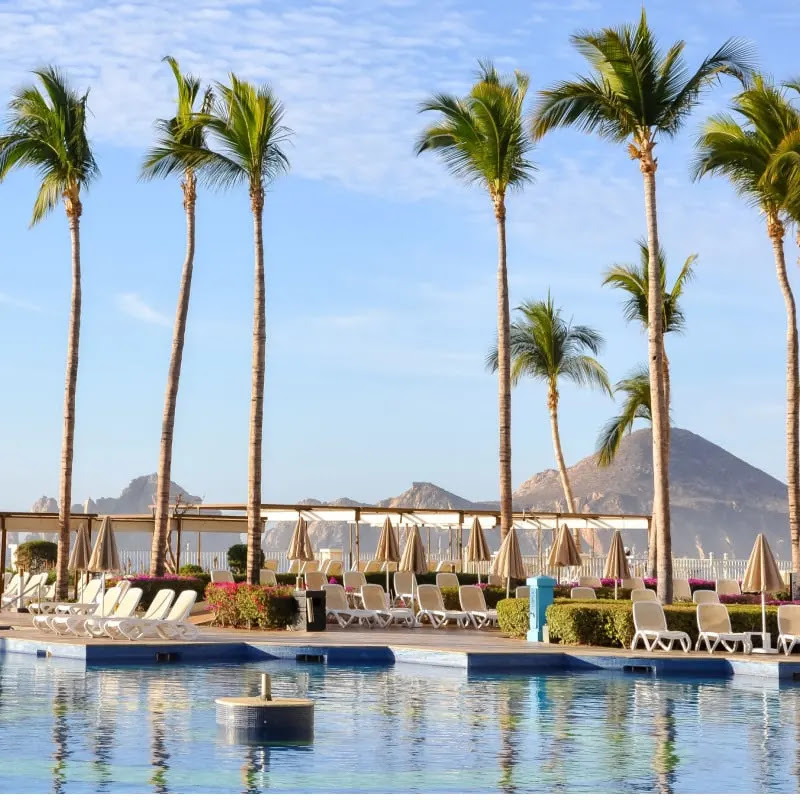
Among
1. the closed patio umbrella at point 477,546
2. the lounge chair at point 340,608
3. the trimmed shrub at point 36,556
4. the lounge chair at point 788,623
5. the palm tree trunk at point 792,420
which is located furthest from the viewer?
the trimmed shrub at point 36,556

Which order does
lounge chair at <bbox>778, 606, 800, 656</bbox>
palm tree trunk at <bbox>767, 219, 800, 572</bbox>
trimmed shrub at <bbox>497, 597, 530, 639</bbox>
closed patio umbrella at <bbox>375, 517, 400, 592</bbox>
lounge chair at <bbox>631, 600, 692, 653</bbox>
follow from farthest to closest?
1. closed patio umbrella at <bbox>375, 517, 400, 592</bbox>
2. palm tree trunk at <bbox>767, 219, 800, 572</bbox>
3. trimmed shrub at <bbox>497, 597, 530, 639</bbox>
4. lounge chair at <bbox>631, 600, 692, 653</bbox>
5. lounge chair at <bbox>778, 606, 800, 656</bbox>

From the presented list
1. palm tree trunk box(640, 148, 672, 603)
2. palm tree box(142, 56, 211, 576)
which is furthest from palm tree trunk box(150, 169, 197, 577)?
palm tree trunk box(640, 148, 672, 603)

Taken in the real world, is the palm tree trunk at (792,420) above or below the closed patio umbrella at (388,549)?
above

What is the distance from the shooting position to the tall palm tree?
24297mm

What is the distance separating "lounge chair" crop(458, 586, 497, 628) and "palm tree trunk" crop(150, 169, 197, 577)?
620 cm

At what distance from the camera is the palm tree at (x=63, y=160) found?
25.7 m

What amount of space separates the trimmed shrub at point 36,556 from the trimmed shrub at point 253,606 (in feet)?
63.2

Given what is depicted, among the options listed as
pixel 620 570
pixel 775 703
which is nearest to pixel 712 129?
pixel 620 570

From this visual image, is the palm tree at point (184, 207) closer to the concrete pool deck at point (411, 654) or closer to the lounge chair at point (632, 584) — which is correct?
the concrete pool deck at point (411, 654)

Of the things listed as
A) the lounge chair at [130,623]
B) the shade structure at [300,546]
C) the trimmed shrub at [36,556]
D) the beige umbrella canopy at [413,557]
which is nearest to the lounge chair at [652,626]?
the lounge chair at [130,623]

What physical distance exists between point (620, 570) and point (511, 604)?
15.1 feet

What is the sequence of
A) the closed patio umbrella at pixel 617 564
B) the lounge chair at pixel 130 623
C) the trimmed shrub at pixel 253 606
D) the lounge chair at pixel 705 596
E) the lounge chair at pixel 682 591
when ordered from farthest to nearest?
the lounge chair at pixel 682 591
the closed patio umbrella at pixel 617 564
the lounge chair at pixel 705 596
the trimmed shrub at pixel 253 606
the lounge chair at pixel 130 623

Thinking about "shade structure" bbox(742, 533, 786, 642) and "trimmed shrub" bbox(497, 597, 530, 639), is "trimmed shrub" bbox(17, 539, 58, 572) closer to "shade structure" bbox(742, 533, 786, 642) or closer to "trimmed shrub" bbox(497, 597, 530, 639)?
"trimmed shrub" bbox(497, 597, 530, 639)

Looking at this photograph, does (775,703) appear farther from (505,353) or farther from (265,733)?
(505,353)
